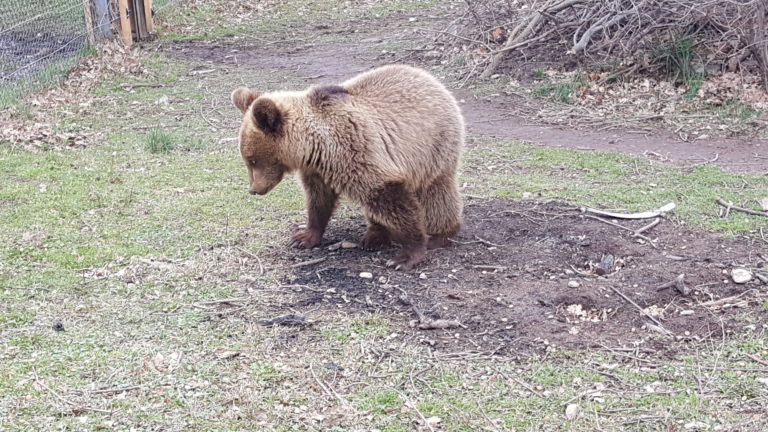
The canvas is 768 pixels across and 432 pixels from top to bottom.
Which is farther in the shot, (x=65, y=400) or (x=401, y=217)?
(x=401, y=217)

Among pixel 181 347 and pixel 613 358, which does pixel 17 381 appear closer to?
pixel 181 347

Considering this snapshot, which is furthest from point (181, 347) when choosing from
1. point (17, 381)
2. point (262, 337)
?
point (17, 381)

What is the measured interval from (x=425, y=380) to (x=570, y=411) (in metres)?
0.73

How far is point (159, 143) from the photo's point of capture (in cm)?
841

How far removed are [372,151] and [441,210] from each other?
788 millimetres

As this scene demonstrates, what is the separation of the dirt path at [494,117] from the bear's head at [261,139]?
153 inches

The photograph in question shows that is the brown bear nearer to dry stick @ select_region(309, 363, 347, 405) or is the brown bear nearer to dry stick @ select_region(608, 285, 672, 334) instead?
dry stick @ select_region(608, 285, 672, 334)

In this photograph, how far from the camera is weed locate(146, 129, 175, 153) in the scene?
836 centimetres

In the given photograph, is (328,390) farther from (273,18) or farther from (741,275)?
(273,18)

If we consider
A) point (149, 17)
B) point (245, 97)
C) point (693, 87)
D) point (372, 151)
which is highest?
point (245, 97)

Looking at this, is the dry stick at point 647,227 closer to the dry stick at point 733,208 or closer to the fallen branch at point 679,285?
the dry stick at point 733,208

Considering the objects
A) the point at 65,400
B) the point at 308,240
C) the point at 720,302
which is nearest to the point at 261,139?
the point at 308,240

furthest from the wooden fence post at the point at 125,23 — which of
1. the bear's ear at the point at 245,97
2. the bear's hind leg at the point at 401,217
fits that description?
the bear's hind leg at the point at 401,217

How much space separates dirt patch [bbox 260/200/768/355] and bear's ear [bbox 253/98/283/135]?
91 cm
